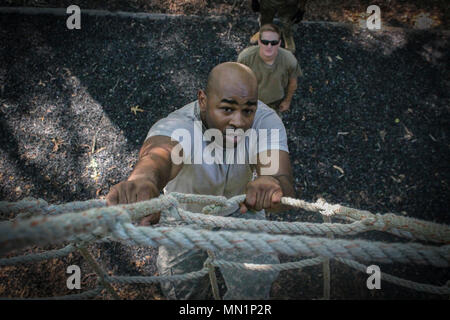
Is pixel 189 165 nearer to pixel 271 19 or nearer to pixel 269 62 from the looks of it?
pixel 269 62

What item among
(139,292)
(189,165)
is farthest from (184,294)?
(189,165)

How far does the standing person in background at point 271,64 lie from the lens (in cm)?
314

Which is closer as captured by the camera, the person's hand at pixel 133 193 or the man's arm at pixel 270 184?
the person's hand at pixel 133 193

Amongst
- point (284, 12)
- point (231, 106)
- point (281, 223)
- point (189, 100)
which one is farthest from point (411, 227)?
point (284, 12)

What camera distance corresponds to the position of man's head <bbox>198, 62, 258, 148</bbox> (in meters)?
1.85

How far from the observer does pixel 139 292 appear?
2785 mm

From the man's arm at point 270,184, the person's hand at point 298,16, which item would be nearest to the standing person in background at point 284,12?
the person's hand at point 298,16

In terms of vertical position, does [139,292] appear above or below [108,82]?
below

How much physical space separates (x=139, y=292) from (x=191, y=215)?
194cm

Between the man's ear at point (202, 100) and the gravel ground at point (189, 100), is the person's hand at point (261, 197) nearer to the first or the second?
the man's ear at point (202, 100)

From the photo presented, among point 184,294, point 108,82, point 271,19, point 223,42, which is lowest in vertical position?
point 184,294

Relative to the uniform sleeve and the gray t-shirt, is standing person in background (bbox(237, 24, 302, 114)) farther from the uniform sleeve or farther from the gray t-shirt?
the uniform sleeve

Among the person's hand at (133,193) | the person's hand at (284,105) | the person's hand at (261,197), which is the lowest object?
the person's hand at (261,197)

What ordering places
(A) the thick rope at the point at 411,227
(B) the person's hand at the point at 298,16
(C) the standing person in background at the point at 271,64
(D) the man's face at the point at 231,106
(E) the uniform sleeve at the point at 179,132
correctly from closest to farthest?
(A) the thick rope at the point at 411,227, (D) the man's face at the point at 231,106, (E) the uniform sleeve at the point at 179,132, (C) the standing person in background at the point at 271,64, (B) the person's hand at the point at 298,16
